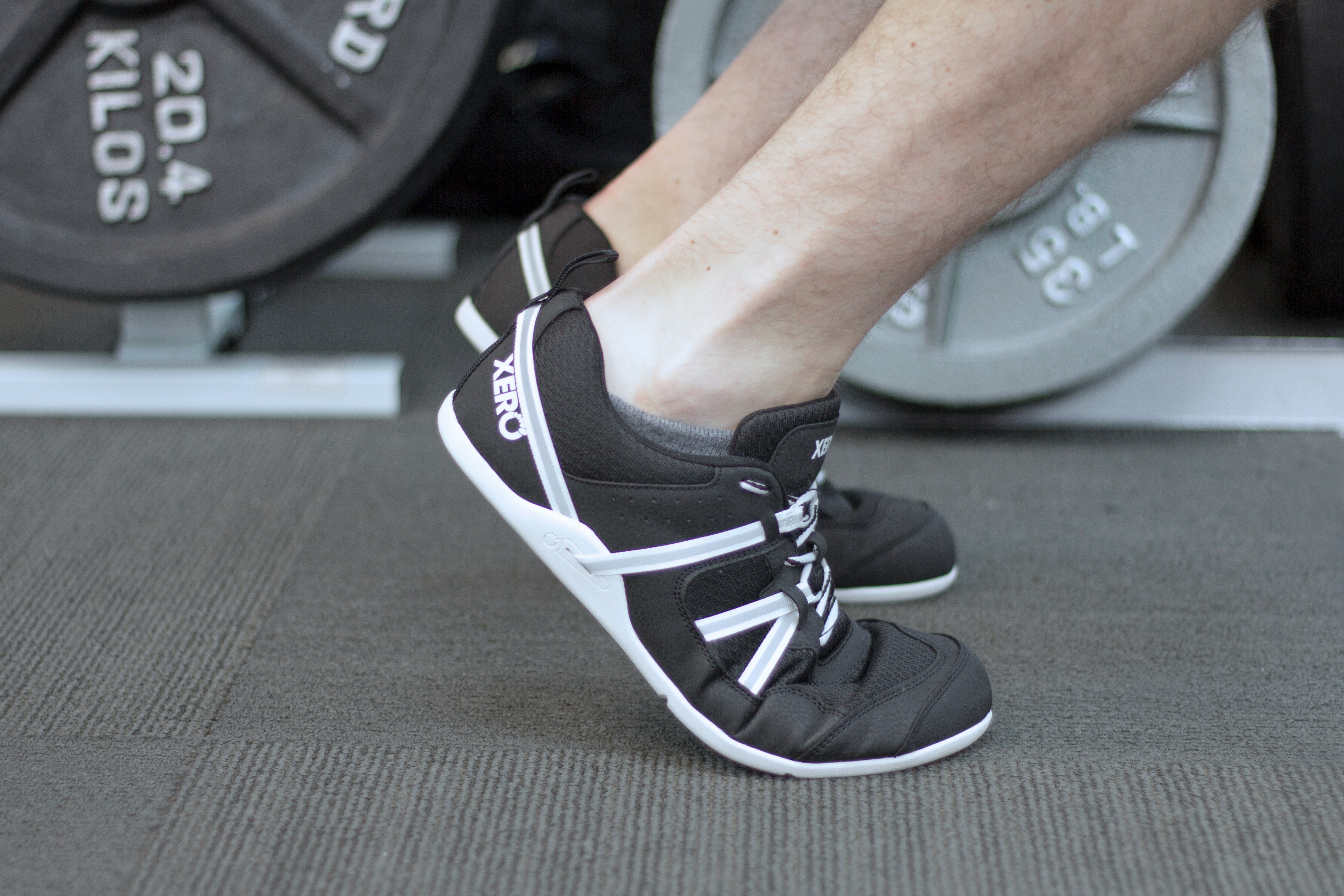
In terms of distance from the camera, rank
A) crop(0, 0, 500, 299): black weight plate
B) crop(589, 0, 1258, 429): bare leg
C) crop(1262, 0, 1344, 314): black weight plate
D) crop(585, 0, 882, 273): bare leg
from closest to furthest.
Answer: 1. crop(589, 0, 1258, 429): bare leg
2. crop(585, 0, 882, 273): bare leg
3. crop(0, 0, 500, 299): black weight plate
4. crop(1262, 0, 1344, 314): black weight plate

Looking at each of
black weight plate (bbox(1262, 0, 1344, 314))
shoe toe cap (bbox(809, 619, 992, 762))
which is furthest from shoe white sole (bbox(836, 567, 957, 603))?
black weight plate (bbox(1262, 0, 1344, 314))

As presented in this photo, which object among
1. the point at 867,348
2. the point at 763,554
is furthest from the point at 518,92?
the point at 763,554

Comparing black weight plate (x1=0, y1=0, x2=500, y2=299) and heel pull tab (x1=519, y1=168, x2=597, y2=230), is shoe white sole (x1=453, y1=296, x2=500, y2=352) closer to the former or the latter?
heel pull tab (x1=519, y1=168, x2=597, y2=230)

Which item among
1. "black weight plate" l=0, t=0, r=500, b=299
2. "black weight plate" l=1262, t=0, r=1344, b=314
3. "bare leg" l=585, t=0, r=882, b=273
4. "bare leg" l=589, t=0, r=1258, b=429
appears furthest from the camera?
"black weight plate" l=1262, t=0, r=1344, b=314

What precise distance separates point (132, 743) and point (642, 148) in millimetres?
1158

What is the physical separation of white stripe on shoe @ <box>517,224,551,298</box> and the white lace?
9.7 inches

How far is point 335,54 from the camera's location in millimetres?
1042

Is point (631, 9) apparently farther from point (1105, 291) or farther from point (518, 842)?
point (518, 842)

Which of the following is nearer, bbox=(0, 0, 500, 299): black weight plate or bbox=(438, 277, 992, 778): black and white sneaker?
bbox=(438, 277, 992, 778): black and white sneaker

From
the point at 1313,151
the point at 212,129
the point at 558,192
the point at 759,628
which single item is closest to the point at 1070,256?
the point at 1313,151

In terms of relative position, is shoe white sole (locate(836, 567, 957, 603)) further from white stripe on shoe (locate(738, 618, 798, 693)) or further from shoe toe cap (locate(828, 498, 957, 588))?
white stripe on shoe (locate(738, 618, 798, 693))

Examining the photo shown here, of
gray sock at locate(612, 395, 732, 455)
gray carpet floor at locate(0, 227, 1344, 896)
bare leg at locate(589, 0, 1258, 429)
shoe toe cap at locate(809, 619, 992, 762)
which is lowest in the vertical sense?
gray carpet floor at locate(0, 227, 1344, 896)

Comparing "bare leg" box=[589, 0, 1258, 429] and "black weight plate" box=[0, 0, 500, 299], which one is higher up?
"bare leg" box=[589, 0, 1258, 429]

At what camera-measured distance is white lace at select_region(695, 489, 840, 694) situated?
611 millimetres
